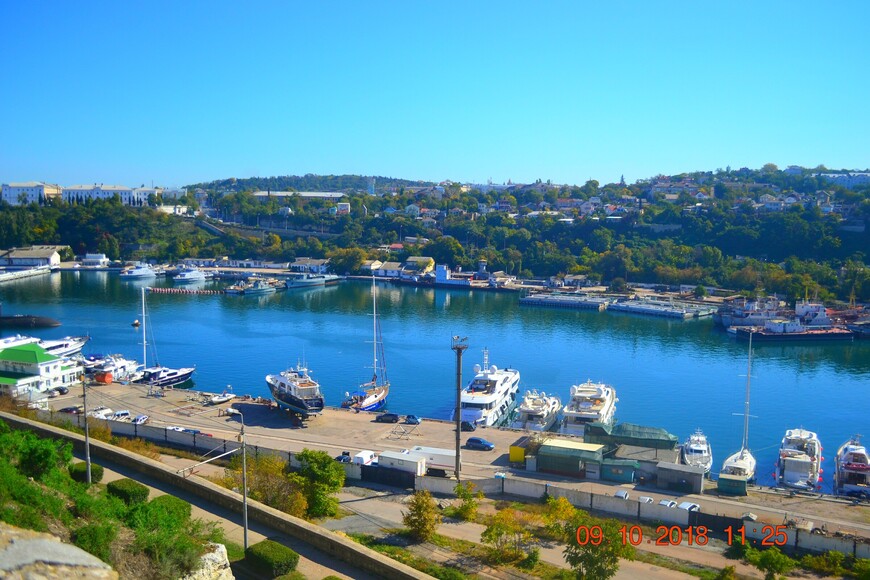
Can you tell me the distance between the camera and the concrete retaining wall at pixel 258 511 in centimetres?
593

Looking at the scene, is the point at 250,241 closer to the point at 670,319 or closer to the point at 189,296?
the point at 189,296

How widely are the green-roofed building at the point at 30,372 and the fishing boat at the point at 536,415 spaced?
9543 mm

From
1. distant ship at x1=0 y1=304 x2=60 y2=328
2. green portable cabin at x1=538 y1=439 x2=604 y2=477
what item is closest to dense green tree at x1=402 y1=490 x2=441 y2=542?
green portable cabin at x1=538 y1=439 x2=604 y2=477

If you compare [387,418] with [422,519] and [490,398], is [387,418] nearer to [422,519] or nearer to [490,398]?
[490,398]

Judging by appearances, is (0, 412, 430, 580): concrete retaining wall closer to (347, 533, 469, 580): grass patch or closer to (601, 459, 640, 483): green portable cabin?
(347, 533, 469, 580): grass patch

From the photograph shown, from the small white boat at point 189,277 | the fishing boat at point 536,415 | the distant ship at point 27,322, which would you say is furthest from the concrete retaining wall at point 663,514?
the small white boat at point 189,277

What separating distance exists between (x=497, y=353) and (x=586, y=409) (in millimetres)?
8275

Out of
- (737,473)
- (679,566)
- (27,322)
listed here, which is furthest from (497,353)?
(27,322)

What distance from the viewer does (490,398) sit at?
15.8 m

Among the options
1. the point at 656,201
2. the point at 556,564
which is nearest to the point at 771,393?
the point at 556,564

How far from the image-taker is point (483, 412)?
15289 mm

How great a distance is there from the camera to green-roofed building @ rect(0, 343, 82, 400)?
14664mm

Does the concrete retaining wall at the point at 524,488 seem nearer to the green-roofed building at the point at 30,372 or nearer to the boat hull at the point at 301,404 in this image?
the boat hull at the point at 301,404

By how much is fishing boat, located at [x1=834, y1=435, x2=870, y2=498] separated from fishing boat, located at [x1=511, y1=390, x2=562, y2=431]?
519 centimetres
